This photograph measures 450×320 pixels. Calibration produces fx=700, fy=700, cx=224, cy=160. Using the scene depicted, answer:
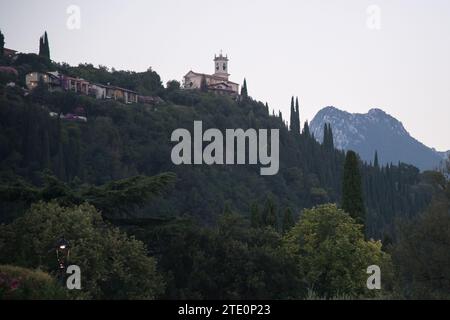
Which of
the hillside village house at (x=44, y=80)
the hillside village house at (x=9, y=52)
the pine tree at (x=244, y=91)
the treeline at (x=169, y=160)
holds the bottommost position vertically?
the treeline at (x=169, y=160)

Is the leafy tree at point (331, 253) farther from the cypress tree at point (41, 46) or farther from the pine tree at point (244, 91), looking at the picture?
the pine tree at point (244, 91)

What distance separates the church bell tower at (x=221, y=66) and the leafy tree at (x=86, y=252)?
456 ft

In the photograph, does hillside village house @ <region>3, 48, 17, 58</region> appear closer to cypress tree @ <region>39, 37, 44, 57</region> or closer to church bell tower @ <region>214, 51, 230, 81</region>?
cypress tree @ <region>39, 37, 44, 57</region>

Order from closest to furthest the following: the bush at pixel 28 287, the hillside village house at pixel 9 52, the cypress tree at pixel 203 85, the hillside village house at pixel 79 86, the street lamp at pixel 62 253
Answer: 1. the bush at pixel 28 287
2. the street lamp at pixel 62 253
3. the hillside village house at pixel 79 86
4. the hillside village house at pixel 9 52
5. the cypress tree at pixel 203 85

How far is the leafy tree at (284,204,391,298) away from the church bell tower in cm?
13037

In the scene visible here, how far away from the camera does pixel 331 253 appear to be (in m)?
33.5

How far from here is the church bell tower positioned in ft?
545

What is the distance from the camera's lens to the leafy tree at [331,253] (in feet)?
108

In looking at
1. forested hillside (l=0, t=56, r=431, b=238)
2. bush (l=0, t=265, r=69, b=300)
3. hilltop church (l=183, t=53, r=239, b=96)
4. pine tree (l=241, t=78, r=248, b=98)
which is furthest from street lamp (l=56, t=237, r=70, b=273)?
hilltop church (l=183, t=53, r=239, b=96)

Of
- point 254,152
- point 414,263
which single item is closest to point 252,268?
point 414,263

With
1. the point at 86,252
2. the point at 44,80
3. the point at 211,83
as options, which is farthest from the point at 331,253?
the point at 211,83

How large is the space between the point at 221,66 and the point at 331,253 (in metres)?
137

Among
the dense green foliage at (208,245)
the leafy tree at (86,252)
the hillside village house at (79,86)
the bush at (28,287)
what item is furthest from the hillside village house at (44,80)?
the bush at (28,287)

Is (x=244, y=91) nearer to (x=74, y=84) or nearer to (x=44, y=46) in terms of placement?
(x=74, y=84)
